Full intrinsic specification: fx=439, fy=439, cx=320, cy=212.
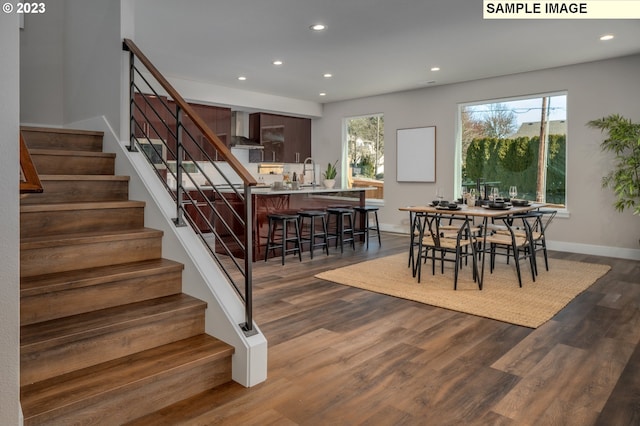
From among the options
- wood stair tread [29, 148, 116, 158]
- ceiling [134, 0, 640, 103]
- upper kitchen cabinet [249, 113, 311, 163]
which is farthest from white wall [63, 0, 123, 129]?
upper kitchen cabinet [249, 113, 311, 163]

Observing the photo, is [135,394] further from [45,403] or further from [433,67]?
[433,67]

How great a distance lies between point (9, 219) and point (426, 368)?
6.99ft

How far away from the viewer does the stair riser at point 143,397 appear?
5.65 feet

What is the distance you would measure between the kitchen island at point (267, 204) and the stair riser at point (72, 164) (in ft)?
7.80

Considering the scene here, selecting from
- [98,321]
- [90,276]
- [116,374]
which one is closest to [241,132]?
[90,276]

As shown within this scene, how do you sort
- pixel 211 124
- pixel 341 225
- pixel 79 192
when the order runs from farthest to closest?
pixel 211 124 < pixel 341 225 < pixel 79 192

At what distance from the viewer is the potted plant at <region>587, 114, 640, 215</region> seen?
17.9 ft

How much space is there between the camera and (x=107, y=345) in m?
2.04

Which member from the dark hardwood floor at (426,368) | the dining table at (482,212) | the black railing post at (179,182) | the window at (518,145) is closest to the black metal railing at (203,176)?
the black railing post at (179,182)

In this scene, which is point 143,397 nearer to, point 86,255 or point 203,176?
point 86,255

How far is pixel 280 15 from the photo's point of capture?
437 cm

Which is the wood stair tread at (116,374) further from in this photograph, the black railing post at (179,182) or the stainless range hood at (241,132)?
the stainless range hood at (241,132)

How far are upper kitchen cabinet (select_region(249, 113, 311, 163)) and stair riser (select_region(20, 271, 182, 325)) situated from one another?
21.4 ft

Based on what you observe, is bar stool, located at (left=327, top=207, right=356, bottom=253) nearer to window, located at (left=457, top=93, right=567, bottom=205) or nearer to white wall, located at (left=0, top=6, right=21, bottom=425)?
window, located at (left=457, top=93, right=567, bottom=205)
